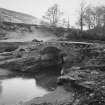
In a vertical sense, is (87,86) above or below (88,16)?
below

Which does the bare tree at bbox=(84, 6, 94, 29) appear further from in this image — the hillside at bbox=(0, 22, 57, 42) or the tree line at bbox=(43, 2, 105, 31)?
the hillside at bbox=(0, 22, 57, 42)

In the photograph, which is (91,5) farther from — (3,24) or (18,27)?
(3,24)

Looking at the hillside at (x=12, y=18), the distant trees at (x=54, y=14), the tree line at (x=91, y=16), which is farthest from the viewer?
the hillside at (x=12, y=18)

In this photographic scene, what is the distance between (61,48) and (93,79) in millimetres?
9145

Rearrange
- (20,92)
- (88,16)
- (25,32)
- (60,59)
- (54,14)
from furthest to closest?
(54,14) < (25,32) < (88,16) < (60,59) < (20,92)

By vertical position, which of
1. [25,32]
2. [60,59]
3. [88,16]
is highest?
[88,16]

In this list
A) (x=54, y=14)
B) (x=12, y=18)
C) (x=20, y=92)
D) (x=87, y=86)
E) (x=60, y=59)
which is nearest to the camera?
(x=87, y=86)

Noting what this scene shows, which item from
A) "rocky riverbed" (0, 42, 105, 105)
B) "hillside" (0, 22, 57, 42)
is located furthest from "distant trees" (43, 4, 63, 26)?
"rocky riverbed" (0, 42, 105, 105)

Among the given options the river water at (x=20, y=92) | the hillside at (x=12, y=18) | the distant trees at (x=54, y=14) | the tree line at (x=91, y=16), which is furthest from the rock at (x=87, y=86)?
Result: the hillside at (x=12, y=18)

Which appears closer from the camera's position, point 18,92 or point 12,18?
point 18,92

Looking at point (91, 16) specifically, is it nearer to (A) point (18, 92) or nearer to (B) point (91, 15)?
(B) point (91, 15)

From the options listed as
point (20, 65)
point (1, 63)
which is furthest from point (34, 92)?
point (1, 63)

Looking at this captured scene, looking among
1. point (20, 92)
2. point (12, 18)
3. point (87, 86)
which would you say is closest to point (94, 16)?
point (20, 92)

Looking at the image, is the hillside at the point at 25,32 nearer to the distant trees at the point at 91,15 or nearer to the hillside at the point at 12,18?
the distant trees at the point at 91,15
